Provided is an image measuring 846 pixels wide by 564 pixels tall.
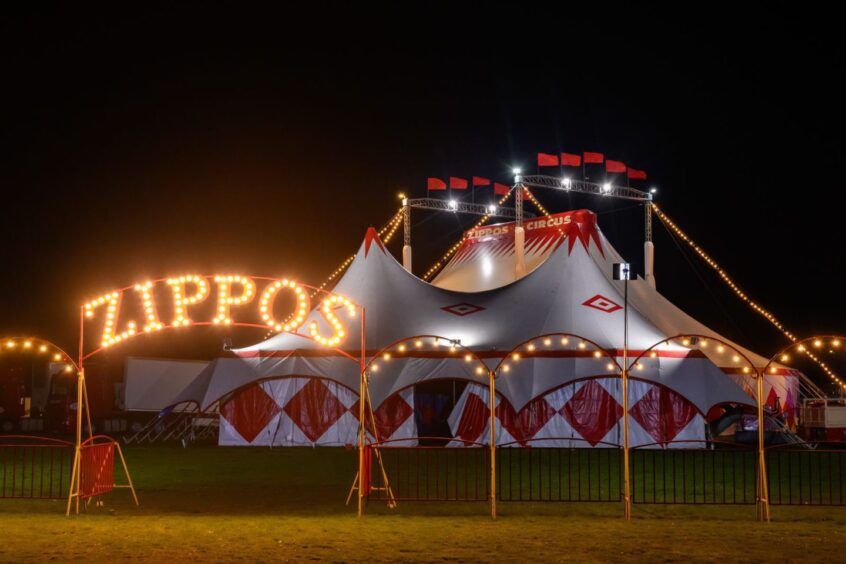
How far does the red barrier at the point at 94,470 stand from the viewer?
10250 millimetres

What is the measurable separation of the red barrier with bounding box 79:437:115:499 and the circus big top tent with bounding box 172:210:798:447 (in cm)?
815

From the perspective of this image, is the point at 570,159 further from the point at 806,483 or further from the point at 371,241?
the point at 806,483

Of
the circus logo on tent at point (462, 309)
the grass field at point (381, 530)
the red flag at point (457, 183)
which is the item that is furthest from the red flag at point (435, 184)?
the grass field at point (381, 530)

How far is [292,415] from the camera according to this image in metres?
19.5

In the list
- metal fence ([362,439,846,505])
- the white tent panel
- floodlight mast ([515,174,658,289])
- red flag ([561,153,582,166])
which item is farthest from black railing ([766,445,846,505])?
the white tent panel

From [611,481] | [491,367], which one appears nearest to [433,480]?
[611,481]

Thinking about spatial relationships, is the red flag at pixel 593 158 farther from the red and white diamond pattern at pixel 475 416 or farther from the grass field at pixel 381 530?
the grass field at pixel 381 530

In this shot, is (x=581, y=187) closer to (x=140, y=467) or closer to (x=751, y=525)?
(x=140, y=467)

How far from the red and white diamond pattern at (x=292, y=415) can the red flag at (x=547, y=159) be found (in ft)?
26.1

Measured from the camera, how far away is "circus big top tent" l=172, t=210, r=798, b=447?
18266 mm

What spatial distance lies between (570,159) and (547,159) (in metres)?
0.57

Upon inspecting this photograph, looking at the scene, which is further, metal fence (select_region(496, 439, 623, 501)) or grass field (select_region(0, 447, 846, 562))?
metal fence (select_region(496, 439, 623, 501))

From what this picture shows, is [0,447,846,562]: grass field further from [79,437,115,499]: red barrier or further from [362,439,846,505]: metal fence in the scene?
[362,439,846,505]: metal fence

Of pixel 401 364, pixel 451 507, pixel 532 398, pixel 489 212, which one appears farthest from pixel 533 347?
pixel 489 212
